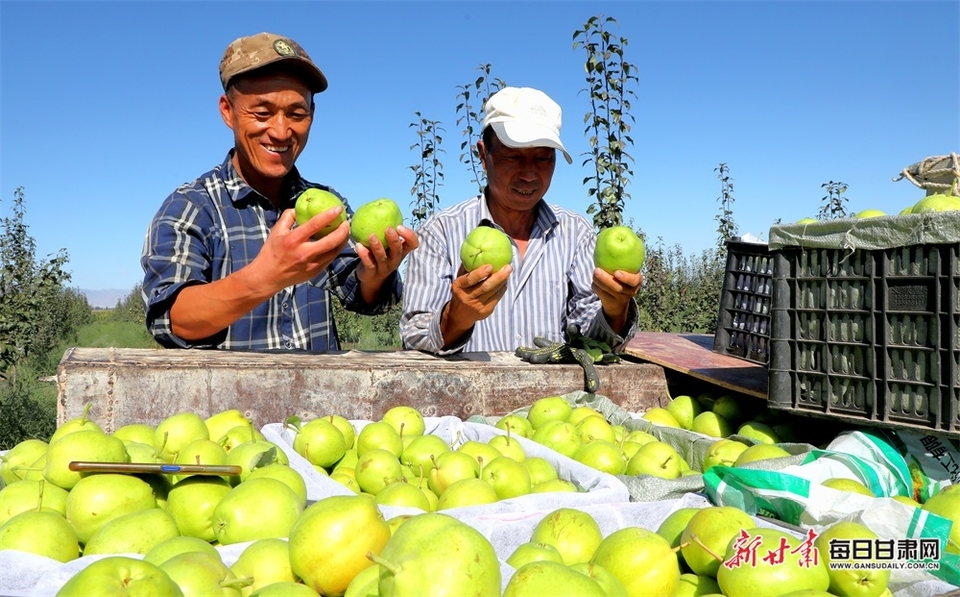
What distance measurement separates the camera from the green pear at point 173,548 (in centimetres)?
148

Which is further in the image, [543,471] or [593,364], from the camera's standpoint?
[593,364]

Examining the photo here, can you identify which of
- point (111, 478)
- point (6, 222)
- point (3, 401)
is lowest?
point (3, 401)

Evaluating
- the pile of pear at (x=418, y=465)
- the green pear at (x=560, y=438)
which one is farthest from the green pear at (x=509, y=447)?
the green pear at (x=560, y=438)

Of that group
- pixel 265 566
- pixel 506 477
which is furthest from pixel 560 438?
pixel 265 566

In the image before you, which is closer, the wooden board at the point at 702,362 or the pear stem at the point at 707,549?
the pear stem at the point at 707,549

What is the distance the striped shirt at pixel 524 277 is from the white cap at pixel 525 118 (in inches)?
20.0

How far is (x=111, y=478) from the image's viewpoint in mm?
1830

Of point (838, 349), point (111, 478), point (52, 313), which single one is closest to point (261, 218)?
point (111, 478)

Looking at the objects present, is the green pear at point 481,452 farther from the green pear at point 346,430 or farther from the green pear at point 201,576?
the green pear at point 201,576

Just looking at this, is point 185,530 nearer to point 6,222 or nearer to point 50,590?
point 50,590

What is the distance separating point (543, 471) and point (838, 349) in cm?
107

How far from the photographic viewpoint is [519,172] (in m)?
3.80

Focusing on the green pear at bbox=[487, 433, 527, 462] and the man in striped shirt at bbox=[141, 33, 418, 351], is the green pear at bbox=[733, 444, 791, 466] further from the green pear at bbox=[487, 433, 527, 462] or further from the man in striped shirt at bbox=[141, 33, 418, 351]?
the man in striped shirt at bbox=[141, 33, 418, 351]

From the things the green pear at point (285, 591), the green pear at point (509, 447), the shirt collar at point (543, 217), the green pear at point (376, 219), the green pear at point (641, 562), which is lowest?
the green pear at point (641, 562)
